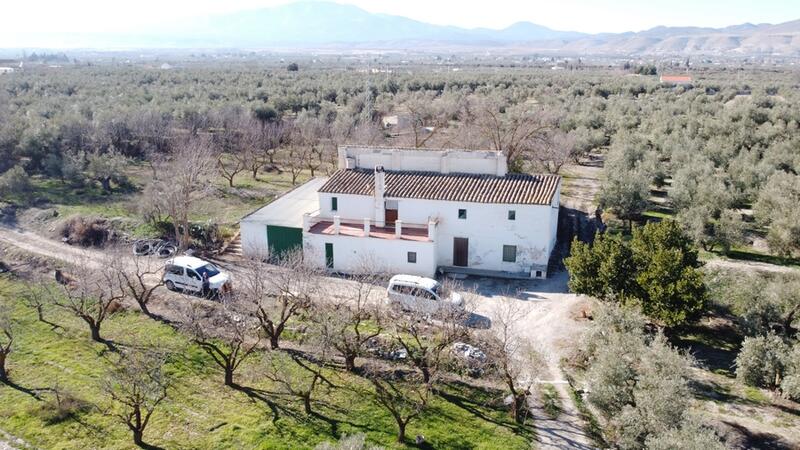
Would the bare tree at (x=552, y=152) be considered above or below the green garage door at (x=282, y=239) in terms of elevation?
above

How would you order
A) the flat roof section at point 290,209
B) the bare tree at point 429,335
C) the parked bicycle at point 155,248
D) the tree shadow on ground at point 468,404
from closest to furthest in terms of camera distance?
the tree shadow on ground at point 468,404
the bare tree at point 429,335
the flat roof section at point 290,209
the parked bicycle at point 155,248

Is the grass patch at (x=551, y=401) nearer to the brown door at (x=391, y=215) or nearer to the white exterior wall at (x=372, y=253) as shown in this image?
the white exterior wall at (x=372, y=253)

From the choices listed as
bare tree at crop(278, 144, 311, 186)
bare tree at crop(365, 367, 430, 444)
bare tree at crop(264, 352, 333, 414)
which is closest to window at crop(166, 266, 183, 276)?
bare tree at crop(264, 352, 333, 414)

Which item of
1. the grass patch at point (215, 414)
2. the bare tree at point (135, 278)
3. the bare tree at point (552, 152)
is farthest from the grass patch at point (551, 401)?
the bare tree at point (552, 152)

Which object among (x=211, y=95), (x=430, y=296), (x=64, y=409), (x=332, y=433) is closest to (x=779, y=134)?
(x=430, y=296)

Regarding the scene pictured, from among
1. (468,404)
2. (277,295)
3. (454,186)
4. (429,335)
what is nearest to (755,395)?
(468,404)

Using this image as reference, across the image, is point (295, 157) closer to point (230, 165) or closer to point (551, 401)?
point (230, 165)

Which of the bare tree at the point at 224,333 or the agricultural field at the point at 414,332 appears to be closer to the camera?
the agricultural field at the point at 414,332
